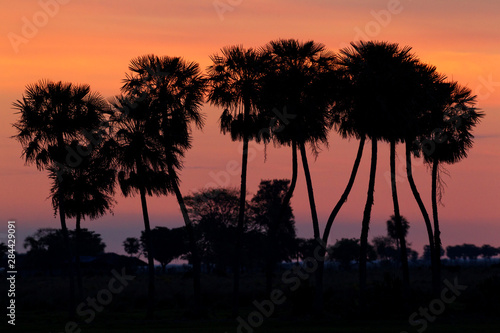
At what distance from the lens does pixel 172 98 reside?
A: 51.0 metres

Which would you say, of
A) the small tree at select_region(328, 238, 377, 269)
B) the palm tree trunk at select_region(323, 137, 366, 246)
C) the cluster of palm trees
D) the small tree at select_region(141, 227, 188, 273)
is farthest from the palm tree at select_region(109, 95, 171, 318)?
the small tree at select_region(328, 238, 377, 269)

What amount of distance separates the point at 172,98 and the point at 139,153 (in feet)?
13.4

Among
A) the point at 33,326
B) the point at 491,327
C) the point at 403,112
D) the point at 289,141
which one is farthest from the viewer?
the point at 289,141

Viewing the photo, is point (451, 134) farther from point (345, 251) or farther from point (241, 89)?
point (345, 251)

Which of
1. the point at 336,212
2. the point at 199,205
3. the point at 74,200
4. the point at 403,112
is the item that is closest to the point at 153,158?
the point at 74,200

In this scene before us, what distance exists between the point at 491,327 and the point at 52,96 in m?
29.0

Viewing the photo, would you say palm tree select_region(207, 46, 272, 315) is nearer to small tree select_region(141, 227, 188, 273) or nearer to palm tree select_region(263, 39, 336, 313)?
palm tree select_region(263, 39, 336, 313)

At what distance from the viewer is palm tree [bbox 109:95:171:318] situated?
5072 centimetres

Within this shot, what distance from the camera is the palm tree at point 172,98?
51.0m

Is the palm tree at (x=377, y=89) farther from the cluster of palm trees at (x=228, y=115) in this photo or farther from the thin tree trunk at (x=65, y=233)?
the thin tree trunk at (x=65, y=233)

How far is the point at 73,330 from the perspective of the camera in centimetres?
4066

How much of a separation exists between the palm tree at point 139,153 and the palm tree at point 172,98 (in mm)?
477

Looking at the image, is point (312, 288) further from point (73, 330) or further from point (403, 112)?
point (73, 330)

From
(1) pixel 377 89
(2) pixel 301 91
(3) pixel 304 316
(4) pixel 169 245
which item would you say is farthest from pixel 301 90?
(4) pixel 169 245
